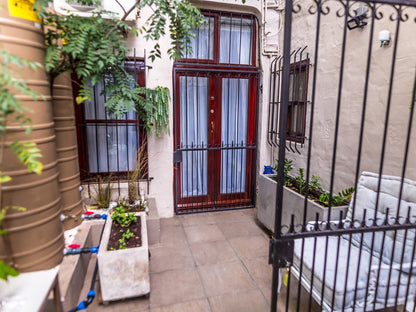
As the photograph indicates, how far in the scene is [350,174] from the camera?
9.03 ft

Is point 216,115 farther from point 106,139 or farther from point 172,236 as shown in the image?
point 172,236

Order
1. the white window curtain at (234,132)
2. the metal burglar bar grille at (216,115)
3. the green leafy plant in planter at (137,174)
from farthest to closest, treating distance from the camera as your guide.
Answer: the white window curtain at (234,132), the metal burglar bar grille at (216,115), the green leafy plant in planter at (137,174)

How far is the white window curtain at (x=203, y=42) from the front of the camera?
3.76 m

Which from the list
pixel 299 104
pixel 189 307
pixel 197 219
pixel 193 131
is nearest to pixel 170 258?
pixel 189 307

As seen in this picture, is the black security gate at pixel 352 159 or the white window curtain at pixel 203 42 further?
the white window curtain at pixel 203 42

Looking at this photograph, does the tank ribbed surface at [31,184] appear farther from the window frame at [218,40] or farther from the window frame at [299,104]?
the window frame at [299,104]

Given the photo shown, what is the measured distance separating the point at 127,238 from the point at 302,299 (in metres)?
1.57

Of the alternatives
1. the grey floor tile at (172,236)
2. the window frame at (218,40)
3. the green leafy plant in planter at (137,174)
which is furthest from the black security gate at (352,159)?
the green leafy plant in planter at (137,174)

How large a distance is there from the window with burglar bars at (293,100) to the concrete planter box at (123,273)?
2.27 meters

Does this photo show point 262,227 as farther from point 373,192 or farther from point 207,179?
point 373,192

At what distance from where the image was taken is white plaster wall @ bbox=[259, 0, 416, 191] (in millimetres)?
2199

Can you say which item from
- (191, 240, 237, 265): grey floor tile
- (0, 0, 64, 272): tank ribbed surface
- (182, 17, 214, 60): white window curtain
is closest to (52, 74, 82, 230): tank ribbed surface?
(0, 0, 64, 272): tank ribbed surface

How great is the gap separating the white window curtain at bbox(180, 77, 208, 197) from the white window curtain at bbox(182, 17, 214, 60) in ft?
1.05

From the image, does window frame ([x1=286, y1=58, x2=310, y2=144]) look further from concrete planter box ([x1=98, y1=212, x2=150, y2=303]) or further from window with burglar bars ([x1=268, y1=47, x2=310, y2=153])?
concrete planter box ([x1=98, y1=212, x2=150, y2=303])
